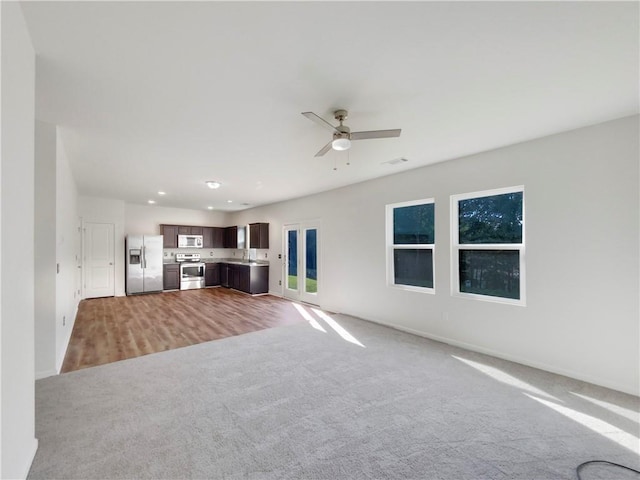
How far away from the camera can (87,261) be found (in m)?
7.16

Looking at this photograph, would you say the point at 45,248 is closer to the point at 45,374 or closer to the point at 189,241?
the point at 45,374

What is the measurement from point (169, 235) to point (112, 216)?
1541 millimetres

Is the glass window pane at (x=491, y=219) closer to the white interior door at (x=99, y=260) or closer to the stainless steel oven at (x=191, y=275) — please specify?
the stainless steel oven at (x=191, y=275)

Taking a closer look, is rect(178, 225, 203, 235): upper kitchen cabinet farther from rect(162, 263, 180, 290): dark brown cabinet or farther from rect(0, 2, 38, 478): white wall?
rect(0, 2, 38, 478): white wall

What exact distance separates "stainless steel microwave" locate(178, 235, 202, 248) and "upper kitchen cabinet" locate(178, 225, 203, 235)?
11 centimetres

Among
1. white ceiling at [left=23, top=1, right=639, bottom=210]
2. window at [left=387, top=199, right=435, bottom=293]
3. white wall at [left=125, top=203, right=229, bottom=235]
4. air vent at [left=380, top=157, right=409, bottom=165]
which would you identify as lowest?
window at [left=387, top=199, right=435, bottom=293]

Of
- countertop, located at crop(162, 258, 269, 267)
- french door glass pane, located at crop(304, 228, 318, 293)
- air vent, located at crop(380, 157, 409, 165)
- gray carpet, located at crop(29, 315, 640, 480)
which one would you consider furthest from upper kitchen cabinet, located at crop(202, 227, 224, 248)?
air vent, located at crop(380, 157, 409, 165)

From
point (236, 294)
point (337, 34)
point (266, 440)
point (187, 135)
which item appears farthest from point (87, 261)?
point (337, 34)

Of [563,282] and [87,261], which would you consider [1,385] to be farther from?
[87,261]

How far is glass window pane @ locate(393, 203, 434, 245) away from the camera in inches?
175

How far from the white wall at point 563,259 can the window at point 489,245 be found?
12 cm

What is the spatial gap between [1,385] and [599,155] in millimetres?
4788

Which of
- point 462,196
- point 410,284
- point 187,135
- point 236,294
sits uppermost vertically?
point 187,135

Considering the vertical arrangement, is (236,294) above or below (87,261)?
below
